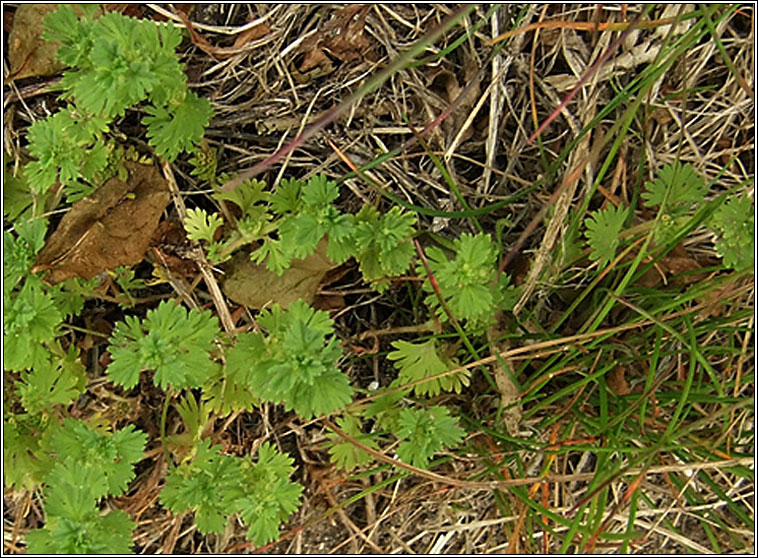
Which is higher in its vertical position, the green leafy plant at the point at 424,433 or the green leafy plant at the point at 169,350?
the green leafy plant at the point at 169,350

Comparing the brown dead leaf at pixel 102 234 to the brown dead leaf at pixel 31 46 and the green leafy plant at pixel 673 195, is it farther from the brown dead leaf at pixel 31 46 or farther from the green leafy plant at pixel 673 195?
the green leafy plant at pixel 673 195

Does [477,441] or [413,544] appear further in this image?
[413,544]

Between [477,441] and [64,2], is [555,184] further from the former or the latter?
[64,2]

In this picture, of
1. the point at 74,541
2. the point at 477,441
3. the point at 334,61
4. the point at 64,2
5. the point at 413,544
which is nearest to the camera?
the point at 74,541

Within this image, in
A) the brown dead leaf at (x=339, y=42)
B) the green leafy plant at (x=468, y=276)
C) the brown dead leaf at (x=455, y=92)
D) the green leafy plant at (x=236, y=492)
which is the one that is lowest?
the green leafy plant at (x=236, y=492)

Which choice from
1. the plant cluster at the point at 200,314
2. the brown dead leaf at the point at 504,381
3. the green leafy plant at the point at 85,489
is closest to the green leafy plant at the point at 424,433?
the plant cluster at the point at 200,314

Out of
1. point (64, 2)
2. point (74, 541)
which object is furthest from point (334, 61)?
point (74, 541)
